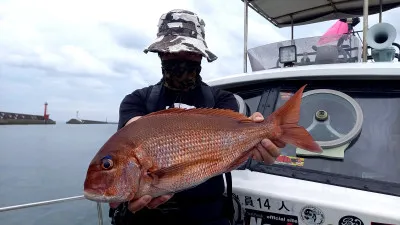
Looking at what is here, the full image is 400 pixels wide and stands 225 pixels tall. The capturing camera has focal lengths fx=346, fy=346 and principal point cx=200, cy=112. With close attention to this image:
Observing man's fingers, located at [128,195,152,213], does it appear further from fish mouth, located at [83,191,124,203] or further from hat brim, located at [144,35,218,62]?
hat brim, located at [144,35,218,62]

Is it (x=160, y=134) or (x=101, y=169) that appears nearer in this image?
(x=101, y=169)

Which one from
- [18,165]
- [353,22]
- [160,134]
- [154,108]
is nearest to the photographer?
[160,134]

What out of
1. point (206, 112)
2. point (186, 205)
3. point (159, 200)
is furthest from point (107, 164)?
point (186, 205)

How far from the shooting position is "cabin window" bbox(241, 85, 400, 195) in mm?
3078

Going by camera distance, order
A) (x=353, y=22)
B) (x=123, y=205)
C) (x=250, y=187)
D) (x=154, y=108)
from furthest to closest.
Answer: (x=353, y=22)
(x=250, y=187)
(x=154, y=108)
(x=123, y=205)

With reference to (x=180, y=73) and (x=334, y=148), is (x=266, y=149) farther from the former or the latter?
(x=334, y=148)

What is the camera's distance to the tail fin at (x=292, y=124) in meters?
2.27

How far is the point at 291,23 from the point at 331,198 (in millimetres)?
5216

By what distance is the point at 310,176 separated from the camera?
3.25 m

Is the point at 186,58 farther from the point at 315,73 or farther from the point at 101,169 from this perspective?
the point at 315,73

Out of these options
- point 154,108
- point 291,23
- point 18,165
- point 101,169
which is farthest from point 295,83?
point 18,165

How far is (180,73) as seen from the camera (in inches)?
114

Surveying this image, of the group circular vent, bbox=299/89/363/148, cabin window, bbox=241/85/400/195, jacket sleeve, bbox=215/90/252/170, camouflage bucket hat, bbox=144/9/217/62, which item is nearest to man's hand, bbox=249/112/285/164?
jacket sleeve, bbox=215/90/252/170

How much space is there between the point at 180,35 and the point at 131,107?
73 cm
